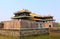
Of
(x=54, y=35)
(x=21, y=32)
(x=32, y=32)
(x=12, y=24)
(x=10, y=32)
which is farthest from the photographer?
(x=54, y=35)

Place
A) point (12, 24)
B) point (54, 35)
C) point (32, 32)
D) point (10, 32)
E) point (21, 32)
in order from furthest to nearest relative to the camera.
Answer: point (54, 35)
point (12, 24)
point (32, 32)
point (10, 32)
point (21, 32)

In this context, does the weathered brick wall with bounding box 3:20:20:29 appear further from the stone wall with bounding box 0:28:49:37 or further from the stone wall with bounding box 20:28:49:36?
the stone wall with bounding box 20:28:49:36

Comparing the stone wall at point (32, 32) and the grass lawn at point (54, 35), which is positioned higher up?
the stone wall at point (32, 32)

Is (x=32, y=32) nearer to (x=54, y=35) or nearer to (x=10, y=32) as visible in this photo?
(x=10, y=32)

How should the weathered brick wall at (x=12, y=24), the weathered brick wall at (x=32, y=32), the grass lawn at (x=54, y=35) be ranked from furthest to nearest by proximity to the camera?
the grass lawn at (x=54, y=35) < the weathered brick wall at (x=12, y=24) < the weathered brick wall at (x=32, y=32)

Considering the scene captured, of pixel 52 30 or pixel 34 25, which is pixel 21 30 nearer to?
pixel 34 25

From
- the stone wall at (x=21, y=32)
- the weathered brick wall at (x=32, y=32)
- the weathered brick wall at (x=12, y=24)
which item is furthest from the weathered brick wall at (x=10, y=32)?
the weathered brick wall at (x=12, y=24)

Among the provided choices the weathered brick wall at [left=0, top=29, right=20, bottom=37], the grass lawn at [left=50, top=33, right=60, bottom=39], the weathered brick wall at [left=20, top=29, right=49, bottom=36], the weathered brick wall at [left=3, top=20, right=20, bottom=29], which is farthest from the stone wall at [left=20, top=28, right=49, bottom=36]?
the weathered brick wall at [left=3, top=20, right=20, bottom=29]

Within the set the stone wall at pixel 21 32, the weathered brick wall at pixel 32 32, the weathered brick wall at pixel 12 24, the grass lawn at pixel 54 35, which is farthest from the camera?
the grass lawn at pixel 54 35

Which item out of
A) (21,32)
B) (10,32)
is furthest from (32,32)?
(10,32)

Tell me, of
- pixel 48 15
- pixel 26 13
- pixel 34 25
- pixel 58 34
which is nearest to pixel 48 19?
pixel 48 15

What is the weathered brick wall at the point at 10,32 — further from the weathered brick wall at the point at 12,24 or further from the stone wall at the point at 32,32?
the weathered brick wall at the point at 12,24

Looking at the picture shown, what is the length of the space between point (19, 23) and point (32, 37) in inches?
113

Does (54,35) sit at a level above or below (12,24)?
below
